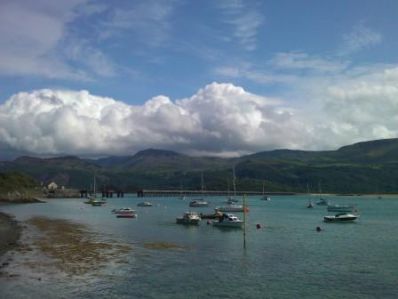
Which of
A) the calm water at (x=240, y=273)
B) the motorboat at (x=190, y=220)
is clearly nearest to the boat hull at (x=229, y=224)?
the motorboat at (x=190, y=220)

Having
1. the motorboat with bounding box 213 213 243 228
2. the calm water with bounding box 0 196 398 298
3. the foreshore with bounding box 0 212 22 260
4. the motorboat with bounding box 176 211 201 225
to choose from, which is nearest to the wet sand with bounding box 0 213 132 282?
the foreshore with bounding box 0 212 22 260

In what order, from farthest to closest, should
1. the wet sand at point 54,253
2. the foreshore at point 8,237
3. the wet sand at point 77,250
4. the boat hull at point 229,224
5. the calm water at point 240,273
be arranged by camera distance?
1. the boat hull at point 229,224
2. the foreshore at point 8,237
3. the wet sand at point 77,250
4. the wet sand at point 54,253
5. the calm water at point 240,273

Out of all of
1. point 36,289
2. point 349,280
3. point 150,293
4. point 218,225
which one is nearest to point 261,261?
point 349,280

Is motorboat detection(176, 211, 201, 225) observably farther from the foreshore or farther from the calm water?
the foreshore

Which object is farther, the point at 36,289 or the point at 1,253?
the point at 1,253

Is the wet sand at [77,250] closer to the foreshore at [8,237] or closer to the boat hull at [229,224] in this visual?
the foreshore at [8,237]

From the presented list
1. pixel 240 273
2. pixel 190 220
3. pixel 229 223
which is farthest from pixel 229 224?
pixel 240 273

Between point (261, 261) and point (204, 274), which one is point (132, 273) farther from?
point (261, 261)

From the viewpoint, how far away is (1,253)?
244ft

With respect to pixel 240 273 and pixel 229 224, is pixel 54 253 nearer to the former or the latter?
pixel 240 273

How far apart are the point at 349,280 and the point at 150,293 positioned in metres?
23.7

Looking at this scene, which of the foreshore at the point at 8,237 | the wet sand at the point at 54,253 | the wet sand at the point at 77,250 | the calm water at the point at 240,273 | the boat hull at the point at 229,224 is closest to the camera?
the calm water at the point at 240,273

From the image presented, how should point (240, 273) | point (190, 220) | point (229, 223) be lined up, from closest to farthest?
1. point (240, 273)
2. point (229, 223)
3. point (190, 220)

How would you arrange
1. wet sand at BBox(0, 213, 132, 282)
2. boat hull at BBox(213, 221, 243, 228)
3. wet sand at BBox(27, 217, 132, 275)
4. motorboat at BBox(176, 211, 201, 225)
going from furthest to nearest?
motorboat at BBox(176, 211, 201, 225), boat hull at BBox(213, 221, 243, 228), wet sand at BBox(27, 217, 132, 275), wet sand at BBox(0, 213, 132, 282)
